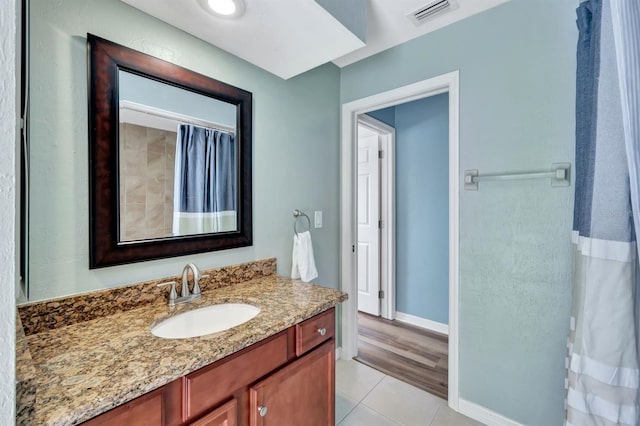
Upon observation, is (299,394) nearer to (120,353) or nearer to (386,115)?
(120,353)

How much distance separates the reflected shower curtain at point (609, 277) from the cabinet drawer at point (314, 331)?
0.89 meters

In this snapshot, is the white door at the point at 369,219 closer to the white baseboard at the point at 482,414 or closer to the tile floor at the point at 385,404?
the tile floor at the point at 385,404

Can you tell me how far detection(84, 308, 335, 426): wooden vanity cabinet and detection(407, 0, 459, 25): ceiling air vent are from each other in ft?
5.56

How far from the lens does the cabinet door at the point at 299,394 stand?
1.03 meters

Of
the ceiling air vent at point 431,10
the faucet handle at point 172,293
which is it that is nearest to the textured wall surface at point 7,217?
the faucet handle at point 172,293

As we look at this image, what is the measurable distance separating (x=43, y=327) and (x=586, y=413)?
183cm

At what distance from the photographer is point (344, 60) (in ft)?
7.16

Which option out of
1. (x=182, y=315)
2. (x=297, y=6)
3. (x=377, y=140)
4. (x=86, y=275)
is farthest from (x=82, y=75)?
(x=377, y=140)

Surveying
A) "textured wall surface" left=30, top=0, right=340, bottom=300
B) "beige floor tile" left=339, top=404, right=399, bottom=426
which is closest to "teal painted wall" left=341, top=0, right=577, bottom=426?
"beige floor tile" left=339, top=404, right=399, bottom=426

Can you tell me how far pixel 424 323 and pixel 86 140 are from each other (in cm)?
303

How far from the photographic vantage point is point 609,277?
0.89m

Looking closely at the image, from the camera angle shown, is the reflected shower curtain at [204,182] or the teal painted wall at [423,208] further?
the teal painted wall at [423,208]

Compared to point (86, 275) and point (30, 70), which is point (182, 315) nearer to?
point (86, 275)

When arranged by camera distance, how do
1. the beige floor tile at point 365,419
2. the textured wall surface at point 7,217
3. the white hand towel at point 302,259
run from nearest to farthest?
1. the textured wall surface at point 7,217
2. the beige floor tile at point 365,419
3. the white hand towel at point 302,259
